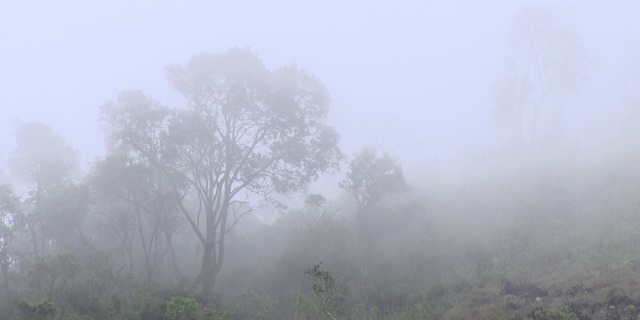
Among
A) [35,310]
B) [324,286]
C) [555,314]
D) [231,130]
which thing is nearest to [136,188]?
[231,130]

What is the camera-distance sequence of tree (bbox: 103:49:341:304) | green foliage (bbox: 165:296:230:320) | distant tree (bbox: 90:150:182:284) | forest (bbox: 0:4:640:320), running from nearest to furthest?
green foliage (bbox: 165:296:230:320) → forest (bbox: 0:4:640:320) → tree (bbox: 103:49:341:304) → distant tree (bbox: 90:150:182:284)

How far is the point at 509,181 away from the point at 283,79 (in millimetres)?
19926

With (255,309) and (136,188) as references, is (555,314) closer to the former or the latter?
(255,309)

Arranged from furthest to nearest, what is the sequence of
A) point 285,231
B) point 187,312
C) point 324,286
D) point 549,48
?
point 549,48, point 285,231, point 187,312, point 324,286

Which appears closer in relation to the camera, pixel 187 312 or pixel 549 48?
pixel 187 312

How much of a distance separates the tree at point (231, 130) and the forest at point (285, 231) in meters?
0.08

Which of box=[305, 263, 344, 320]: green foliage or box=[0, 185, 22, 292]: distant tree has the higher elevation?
box=[0, 185, 22, 292]: distant tree

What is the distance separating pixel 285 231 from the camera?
36.4 meters

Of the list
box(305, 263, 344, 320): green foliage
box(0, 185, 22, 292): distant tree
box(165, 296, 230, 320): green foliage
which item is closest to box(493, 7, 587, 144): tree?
box(305, 263, 344, 320): green foliage

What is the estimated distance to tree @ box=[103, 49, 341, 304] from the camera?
2648 cm

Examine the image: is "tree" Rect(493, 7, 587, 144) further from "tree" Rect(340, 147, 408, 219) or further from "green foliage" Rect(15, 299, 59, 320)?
"green foliage" Rect(15, 299, 59, 320)

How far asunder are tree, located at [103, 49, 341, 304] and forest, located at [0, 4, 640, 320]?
8cm

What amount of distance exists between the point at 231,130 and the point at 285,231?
11.1 m

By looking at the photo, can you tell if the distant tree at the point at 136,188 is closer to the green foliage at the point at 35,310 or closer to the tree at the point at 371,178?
the green foliage at the point at 35,310
